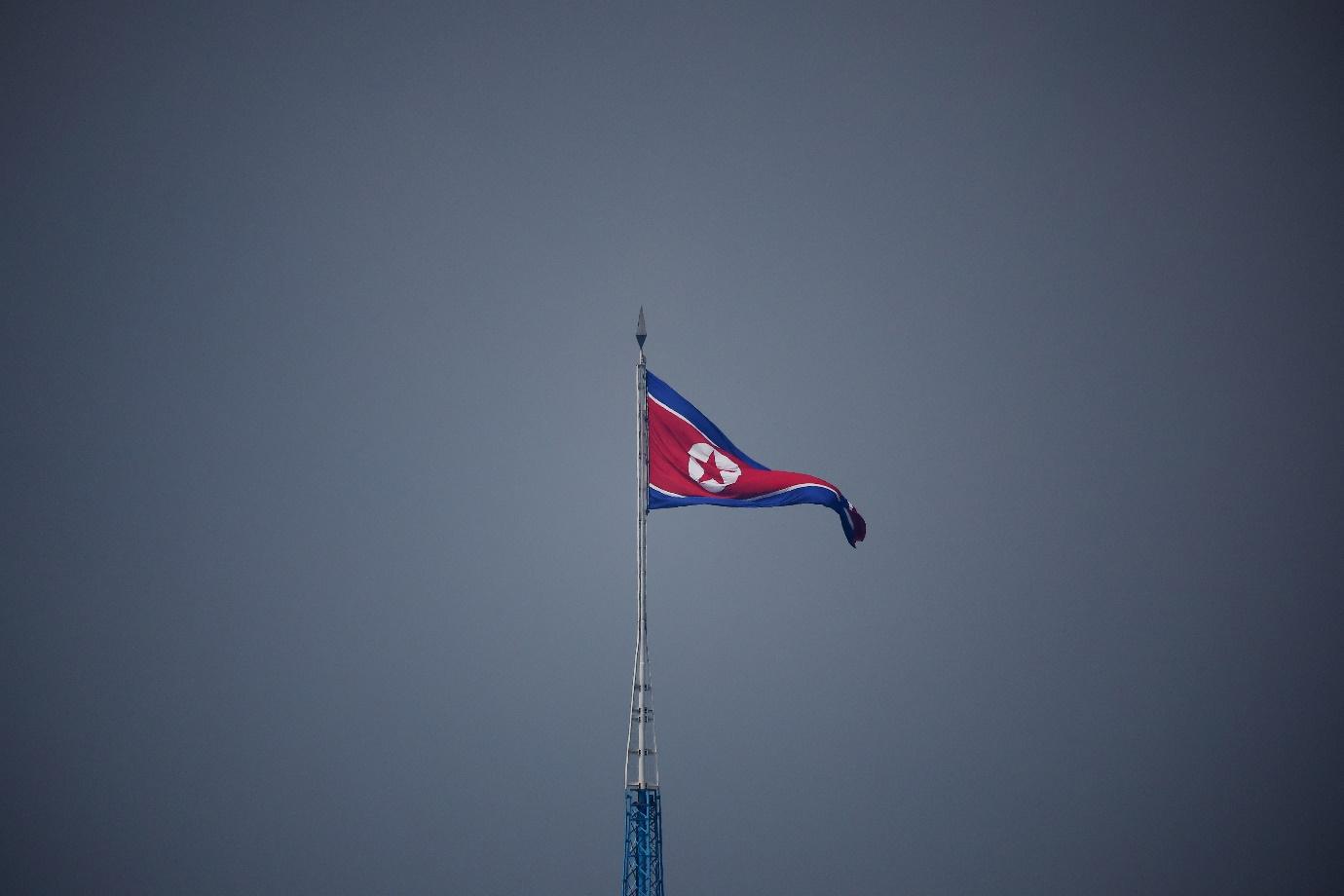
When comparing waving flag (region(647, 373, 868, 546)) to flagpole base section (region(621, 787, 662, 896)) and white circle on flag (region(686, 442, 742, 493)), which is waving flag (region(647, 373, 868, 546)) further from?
flagpole base section (region(621, 787, 662, 896))

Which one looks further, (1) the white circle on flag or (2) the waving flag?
(1) the white circle on flag

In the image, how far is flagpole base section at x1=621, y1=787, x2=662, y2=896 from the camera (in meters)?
14.1

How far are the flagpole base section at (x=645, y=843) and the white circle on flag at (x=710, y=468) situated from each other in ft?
18.8

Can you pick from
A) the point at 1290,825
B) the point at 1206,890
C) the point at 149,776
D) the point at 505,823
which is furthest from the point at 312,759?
the point at 1290,825

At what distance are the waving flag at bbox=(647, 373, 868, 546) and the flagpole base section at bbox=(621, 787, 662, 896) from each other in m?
5.23

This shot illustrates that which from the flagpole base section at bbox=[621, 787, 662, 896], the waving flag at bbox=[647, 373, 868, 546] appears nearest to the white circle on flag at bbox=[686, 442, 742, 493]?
the waving flag at bbox=[647, 373, 868, 546]

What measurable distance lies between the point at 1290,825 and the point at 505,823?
67.4m

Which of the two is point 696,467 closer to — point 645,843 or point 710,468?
point 710,468

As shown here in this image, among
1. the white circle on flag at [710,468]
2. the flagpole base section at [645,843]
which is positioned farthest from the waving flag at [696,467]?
the flagpole base section at [645,843]

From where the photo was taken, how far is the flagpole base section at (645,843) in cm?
1414

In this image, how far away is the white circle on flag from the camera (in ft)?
61.1

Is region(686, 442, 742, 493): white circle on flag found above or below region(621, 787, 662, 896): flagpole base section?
above

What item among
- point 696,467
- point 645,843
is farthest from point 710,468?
point 645,843

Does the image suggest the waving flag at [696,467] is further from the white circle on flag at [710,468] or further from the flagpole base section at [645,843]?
the flagpole base section at [645,843]
